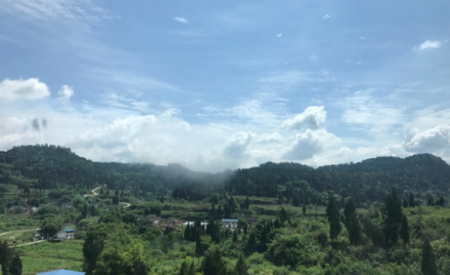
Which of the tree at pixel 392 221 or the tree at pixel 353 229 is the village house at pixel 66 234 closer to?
the tree at pixel 353 229

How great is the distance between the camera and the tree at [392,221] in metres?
28.6

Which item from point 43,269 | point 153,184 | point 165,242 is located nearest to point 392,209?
point 165,242

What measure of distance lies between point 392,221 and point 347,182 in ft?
313

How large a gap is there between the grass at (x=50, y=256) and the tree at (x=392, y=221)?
31.1 m

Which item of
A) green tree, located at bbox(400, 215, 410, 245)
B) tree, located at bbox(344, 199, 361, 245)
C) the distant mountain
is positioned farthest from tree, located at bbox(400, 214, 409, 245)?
the distant mountain

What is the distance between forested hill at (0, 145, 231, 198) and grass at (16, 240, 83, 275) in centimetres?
5259

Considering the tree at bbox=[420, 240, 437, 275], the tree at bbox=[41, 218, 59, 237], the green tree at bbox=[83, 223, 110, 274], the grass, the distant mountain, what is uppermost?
the distant mountain

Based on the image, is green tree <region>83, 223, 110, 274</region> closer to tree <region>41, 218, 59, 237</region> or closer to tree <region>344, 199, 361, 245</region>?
tree <region>344, 199, 361, 245</region>

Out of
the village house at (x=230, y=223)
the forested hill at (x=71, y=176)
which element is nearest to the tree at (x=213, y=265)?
the village house at (x=230, y=223)

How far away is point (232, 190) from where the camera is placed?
107438mm

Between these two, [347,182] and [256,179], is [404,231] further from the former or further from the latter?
[347,182]

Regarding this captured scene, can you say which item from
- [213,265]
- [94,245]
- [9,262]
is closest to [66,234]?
[9,262]

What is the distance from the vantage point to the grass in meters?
38.2

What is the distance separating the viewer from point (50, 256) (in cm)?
4625
